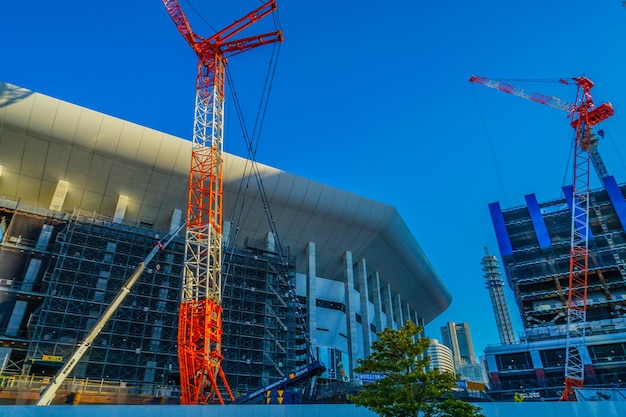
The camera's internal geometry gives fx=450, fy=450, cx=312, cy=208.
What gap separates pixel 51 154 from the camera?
46938 mm

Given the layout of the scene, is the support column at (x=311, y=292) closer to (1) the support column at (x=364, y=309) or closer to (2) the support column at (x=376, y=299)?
(1) the support column at (x=364, y=309)

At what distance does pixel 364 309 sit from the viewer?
6612 cm

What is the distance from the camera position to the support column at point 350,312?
5841 cm

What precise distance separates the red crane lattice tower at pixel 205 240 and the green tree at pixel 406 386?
1189cm

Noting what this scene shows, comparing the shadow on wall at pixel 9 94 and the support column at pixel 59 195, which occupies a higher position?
the shadow on wall at pixel 9 94

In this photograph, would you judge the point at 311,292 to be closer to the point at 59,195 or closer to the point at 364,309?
the point at 364,309

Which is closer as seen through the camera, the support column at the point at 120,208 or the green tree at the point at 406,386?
the green tree at the point at 406,386

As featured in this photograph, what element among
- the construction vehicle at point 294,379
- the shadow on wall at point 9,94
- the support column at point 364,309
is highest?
the shadow on wall at point 9,94

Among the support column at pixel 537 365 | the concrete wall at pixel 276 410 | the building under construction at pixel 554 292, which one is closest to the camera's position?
the concrete wall at pixel 276 410

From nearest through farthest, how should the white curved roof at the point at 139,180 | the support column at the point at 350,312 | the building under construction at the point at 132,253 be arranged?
the building under construction at the point at 132,253 < the white curved roof at the point at 139,180 < the support column at the point at 350,312

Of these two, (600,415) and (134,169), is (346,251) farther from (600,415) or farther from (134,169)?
(600,415)

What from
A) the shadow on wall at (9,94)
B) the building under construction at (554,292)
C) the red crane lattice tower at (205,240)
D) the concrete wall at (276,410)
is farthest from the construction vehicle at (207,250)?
the building under construction at (554,292)

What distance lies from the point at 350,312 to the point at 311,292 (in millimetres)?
6905

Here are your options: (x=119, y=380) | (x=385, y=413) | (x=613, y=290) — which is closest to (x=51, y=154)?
(x=119, y=380)
